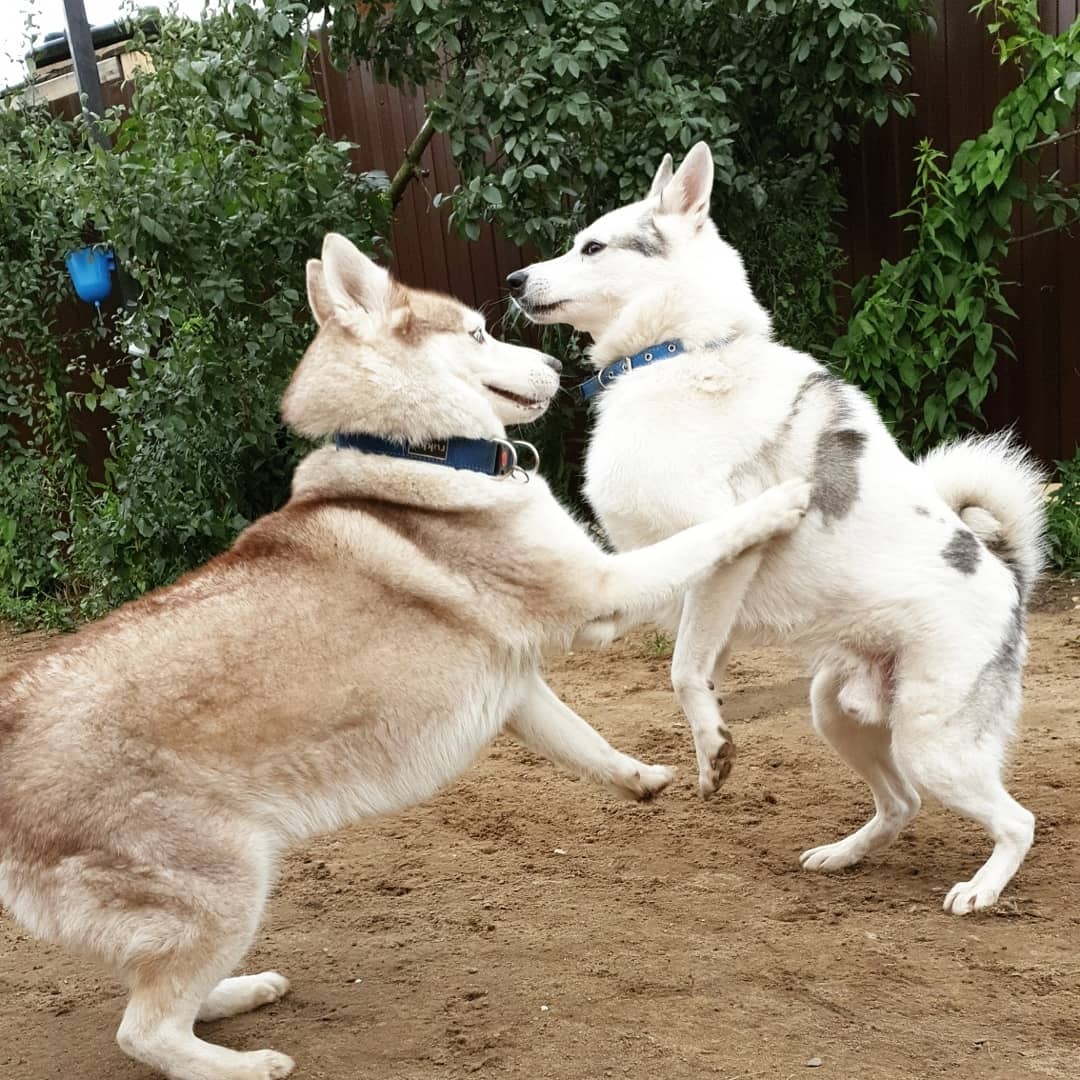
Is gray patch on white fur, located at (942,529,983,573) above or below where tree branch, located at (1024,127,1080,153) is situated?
below

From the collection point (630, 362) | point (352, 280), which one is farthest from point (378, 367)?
point (630, 362)

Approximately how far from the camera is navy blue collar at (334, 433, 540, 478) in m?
3.06

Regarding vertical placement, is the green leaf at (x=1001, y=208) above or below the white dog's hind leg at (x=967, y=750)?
above

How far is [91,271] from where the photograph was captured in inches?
307

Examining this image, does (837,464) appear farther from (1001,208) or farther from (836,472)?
(1001,208)

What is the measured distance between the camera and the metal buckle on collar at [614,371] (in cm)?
366

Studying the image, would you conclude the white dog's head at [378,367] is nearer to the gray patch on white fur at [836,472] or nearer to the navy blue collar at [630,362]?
the navy blue collar at [630,362]

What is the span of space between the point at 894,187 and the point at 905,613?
15.6 feet

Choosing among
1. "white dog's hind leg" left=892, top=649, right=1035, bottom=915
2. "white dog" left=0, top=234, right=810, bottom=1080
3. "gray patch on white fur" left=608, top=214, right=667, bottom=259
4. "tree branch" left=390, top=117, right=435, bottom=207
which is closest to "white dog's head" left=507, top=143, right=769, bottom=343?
"gray patch on white fur" left=608, top=214, right=667, bottom=259

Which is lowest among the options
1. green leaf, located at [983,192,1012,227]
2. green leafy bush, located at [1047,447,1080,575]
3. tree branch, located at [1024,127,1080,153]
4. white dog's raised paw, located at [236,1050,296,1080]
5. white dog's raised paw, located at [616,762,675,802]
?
green leafy bush, located at [1047,447,1080,575]

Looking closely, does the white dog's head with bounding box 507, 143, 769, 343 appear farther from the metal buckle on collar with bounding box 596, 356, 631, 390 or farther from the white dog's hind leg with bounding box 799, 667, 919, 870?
the white dog's hind leg with bounding box 799, 667, 919, 870

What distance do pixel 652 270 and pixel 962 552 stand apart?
123 cm


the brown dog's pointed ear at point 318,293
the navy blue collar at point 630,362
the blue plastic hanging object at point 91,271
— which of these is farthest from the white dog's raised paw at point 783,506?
the blue plastic hanging object at point 91,271

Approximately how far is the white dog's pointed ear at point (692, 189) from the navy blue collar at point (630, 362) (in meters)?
0.48
